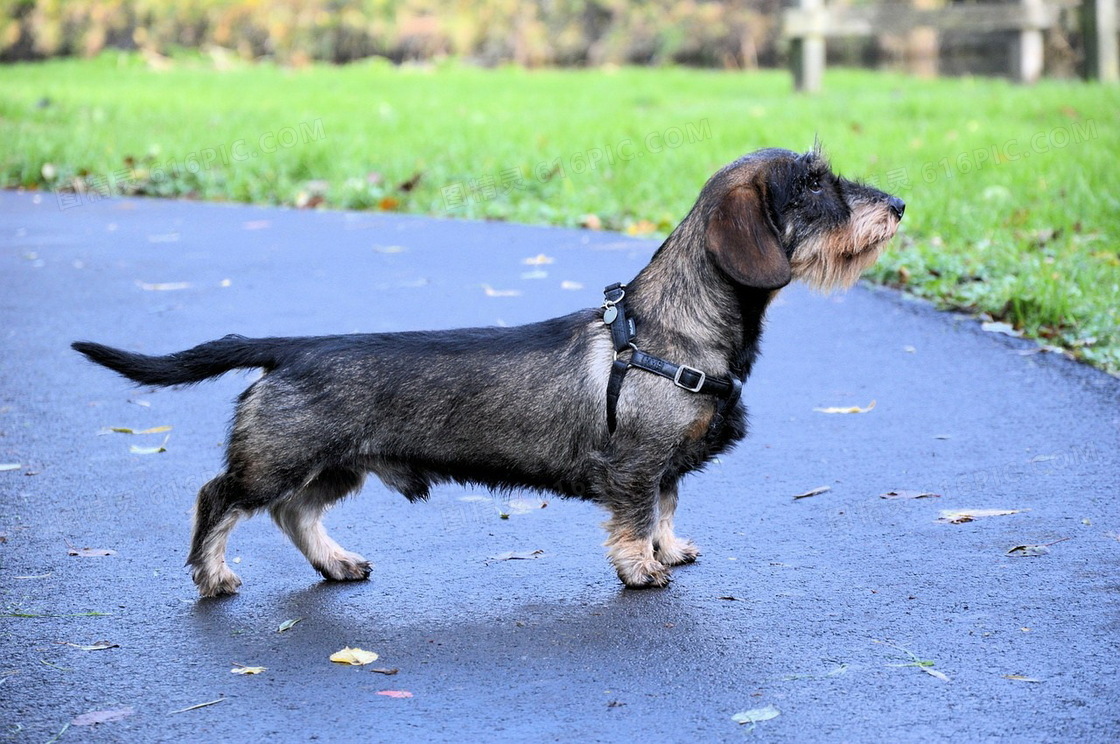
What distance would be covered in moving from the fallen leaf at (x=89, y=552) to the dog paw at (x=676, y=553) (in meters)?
1.97

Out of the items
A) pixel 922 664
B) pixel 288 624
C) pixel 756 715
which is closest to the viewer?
pixel 756 715

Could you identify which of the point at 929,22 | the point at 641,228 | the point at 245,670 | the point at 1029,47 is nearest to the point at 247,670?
the point at 245,670

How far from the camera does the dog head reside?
4367 mm

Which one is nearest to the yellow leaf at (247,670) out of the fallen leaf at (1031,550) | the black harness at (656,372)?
the black harness at (656,372)

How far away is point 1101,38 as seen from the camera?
16.7 m

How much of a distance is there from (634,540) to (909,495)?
1346 millimetres

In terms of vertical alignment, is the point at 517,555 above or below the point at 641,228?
below

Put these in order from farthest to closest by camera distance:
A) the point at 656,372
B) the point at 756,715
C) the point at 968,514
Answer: the point at 968,514, the point at 656,372, the point at 756,715

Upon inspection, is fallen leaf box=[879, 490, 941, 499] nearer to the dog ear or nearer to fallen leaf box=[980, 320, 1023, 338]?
the dog ear

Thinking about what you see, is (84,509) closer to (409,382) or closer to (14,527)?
(14,527)

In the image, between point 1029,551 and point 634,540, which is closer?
point 634,540

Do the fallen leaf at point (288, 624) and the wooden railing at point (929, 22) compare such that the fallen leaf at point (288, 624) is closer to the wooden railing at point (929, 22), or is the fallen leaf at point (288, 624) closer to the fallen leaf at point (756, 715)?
the fallen leaf at point (756, 715)

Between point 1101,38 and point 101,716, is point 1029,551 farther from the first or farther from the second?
point 1101,38

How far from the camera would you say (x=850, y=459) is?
5.65 metres
